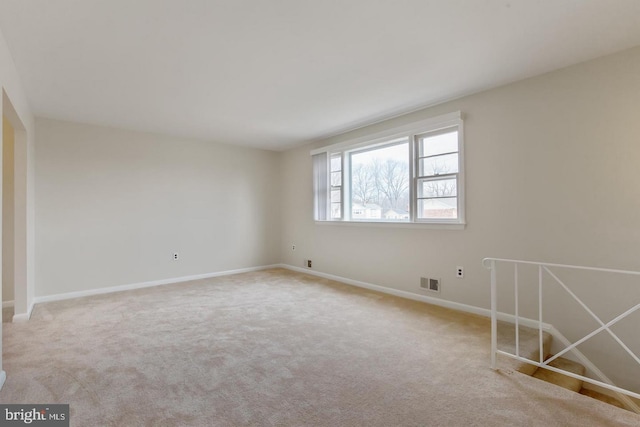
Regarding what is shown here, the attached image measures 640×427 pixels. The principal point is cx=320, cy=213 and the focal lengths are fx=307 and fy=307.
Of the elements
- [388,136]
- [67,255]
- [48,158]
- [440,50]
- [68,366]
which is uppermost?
[440,50]

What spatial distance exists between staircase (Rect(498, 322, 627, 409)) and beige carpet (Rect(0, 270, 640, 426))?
150mm

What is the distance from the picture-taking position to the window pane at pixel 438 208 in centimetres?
369

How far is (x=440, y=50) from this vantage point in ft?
8.28

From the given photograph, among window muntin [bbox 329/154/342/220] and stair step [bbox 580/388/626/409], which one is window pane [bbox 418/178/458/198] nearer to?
window muntin [bbox 329/154/342/220]

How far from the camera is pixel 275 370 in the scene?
2.29m

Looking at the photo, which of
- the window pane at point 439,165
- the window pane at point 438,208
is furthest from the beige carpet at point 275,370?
the window pane at point 439,165

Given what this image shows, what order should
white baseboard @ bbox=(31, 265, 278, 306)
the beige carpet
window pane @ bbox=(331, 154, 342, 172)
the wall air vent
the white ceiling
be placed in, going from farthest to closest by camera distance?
1. window pane @ bbox=(331, 154, 342, 172)
2. white baseboard @ bbox=(31, 265, 278, 306)
3. the wall air vent
4. the white ceiling
5. the beige carpet

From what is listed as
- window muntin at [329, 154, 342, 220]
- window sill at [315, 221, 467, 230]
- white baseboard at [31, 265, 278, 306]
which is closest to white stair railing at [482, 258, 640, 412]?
window sill at [315, 221, 467, 230]

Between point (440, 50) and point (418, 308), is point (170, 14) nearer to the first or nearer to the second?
point (440, 50)

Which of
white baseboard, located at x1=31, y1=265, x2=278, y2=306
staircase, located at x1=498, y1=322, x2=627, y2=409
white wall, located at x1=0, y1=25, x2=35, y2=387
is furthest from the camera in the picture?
white baseboard, located at x1=31, y1=265, x2=278, y2=306

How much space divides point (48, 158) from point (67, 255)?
1346mm

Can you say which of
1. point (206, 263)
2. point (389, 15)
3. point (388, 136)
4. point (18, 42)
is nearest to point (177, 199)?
point (206, 263)

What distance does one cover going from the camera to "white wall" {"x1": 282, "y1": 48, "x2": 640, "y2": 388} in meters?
2.55

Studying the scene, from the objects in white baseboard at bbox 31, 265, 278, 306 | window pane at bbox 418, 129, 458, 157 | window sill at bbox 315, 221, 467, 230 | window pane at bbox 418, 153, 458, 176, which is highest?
window pane at bbox 418, 129, 458, 157
